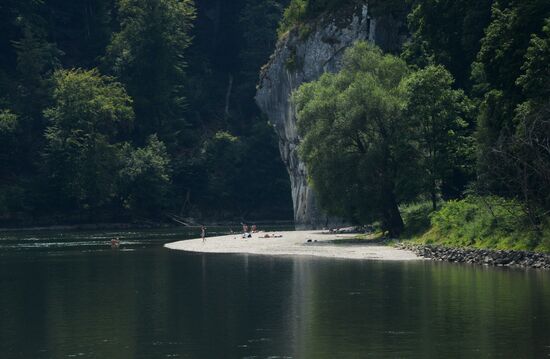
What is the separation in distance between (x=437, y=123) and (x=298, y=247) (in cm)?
1553

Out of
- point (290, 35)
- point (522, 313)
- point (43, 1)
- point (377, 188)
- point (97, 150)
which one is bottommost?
point (522, 313)

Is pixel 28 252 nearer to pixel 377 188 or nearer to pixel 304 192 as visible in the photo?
pixel 377 188

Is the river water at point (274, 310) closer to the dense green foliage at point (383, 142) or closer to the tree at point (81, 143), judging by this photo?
the dense green foliage at point (383, 142)

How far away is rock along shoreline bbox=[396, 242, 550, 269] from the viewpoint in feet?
212

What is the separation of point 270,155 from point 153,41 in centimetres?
2586

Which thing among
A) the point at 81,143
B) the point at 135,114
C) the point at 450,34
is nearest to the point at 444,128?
the point at 450,34

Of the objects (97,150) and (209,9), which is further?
(209,9)

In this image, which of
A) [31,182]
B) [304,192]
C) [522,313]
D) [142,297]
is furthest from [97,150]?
[522,313]

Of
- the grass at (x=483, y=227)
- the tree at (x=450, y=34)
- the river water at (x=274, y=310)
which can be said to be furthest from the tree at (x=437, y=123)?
the river water at (x=274, y=310)

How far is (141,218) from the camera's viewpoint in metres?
157

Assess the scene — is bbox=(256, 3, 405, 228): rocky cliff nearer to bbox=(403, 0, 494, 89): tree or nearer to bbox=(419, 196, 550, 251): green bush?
bbox=(403, 0, 494, 89): tree

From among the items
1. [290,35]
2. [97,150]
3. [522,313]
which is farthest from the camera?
[97,150]

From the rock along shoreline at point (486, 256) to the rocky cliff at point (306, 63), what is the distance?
3959cm

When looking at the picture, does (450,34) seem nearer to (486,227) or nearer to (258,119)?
(486,227)
